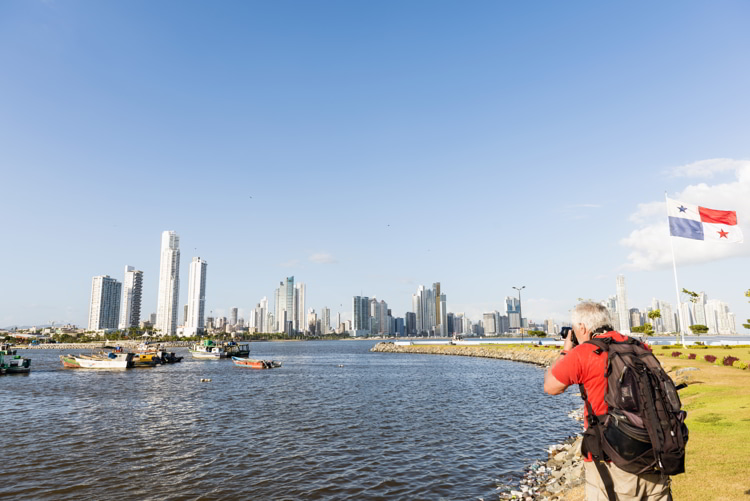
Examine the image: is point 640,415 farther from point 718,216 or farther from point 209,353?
point 209,353

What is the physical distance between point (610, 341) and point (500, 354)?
3797 inches

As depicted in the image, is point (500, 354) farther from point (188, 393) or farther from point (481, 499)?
point (481, 499)

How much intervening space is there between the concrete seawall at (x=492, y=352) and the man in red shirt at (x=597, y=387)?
4421cm

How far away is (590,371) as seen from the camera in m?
5.13

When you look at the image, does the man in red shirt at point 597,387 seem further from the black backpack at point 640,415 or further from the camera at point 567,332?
the camera at point 567,332

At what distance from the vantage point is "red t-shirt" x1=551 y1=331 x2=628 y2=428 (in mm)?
5090

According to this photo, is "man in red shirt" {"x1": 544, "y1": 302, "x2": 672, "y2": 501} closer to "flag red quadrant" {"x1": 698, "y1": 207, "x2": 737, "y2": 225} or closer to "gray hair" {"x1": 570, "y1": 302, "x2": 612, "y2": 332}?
"gray hair" {"x1": 570, "y1": 302, "x2": 612, "y2": 332}

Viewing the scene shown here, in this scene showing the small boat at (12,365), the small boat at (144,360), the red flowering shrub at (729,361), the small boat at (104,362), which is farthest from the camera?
the small boat at (144,360)

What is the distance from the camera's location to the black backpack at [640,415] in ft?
15.4

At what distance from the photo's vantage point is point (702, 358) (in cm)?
4025

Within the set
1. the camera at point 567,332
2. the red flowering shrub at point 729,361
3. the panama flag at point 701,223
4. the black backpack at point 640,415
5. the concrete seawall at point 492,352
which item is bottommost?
the concrete seawall at point 492,352

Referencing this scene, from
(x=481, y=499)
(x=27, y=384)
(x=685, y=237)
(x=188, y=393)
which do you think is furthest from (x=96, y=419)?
(x=685, y=237)

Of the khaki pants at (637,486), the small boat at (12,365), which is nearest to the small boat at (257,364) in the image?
the small boat at (12,365)

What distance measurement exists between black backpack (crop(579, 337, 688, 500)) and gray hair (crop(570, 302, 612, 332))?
37cm
